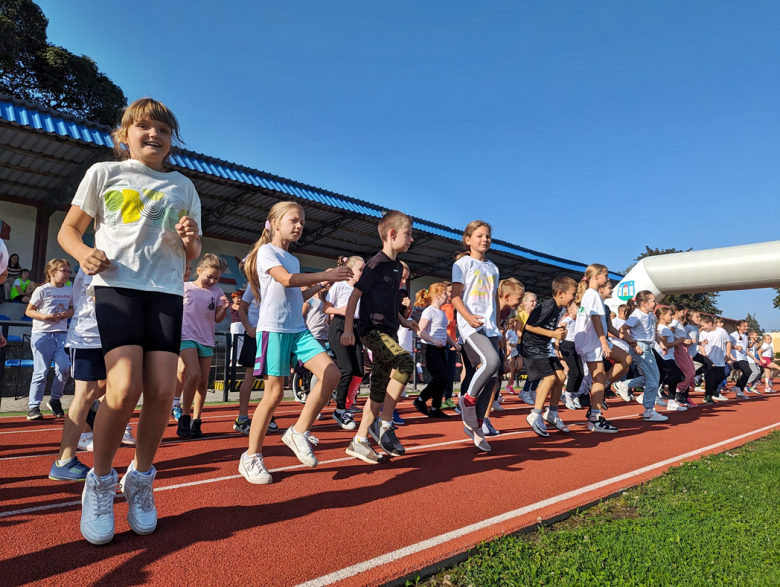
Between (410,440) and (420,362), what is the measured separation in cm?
806

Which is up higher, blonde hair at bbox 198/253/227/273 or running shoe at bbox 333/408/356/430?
blonde hair at bbox 198/253/227/273

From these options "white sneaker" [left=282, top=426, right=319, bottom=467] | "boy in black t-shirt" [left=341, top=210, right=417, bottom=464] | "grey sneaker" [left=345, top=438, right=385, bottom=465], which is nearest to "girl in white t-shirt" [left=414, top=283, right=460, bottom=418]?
"boy in black t-shirt" [left=341, top=210, right=417, bottom=464]

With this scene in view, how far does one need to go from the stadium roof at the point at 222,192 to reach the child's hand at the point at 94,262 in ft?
17.5

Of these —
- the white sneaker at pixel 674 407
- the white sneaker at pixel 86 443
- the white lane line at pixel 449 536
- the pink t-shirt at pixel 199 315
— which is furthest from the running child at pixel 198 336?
the white sneaker at pixel 674 407

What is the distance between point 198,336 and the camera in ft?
17.9

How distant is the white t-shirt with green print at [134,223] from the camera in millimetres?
2539

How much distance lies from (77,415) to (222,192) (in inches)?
493

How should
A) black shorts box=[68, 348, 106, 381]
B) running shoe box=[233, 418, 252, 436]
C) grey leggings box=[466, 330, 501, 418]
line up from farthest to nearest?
running shoe box=[233, 418, 252, 436] < grey leggings box=[466, 330, 501, 418] < black shorts box=[68, 348, 106, 381]

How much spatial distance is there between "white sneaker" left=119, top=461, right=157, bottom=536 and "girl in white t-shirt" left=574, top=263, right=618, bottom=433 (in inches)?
219

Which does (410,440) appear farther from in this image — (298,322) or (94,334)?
(94,334)

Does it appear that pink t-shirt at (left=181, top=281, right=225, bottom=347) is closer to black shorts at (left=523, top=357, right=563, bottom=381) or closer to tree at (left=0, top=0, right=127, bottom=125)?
black shorts at (left=523, top=357, right=563, bottom=381)

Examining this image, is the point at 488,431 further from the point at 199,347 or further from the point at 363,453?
the point at 199,347

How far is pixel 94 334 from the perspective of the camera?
4441mm

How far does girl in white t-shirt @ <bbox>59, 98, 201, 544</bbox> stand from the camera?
2465 mm
